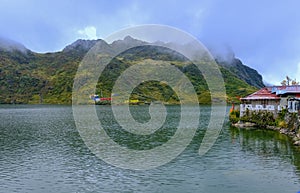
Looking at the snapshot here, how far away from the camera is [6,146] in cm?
6488

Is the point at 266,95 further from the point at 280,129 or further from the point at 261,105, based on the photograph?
the point at 280,129

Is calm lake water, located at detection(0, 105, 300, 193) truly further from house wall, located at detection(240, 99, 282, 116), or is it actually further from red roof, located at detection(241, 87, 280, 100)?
red roof, located at detection(241, 87, 280, 100)

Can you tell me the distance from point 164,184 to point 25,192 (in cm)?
1408

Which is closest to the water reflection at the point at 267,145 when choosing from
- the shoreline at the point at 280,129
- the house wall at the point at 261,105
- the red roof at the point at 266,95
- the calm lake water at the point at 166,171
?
the calm lake water at the point at 166,171

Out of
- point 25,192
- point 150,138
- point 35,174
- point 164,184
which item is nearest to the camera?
point 25,192

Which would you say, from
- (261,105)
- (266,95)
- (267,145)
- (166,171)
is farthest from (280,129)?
(166,171)

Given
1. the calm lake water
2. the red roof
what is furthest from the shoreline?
the red roof

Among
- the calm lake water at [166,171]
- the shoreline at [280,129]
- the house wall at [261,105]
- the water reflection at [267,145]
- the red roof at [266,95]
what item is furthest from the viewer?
the red roof at [266,95]

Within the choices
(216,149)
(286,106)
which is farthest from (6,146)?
(286,106)

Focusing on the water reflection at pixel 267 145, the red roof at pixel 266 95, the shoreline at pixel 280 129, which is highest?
the red roof at pixel 266 95

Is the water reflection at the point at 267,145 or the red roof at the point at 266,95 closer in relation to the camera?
the water reflection at the point at 267,145

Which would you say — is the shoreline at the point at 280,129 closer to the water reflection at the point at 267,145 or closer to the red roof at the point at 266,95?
the water reflection at the point at 267,145

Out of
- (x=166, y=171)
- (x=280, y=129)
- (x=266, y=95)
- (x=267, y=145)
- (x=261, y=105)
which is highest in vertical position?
(x=266, y=95)

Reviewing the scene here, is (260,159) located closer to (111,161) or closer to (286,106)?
(111,161)
